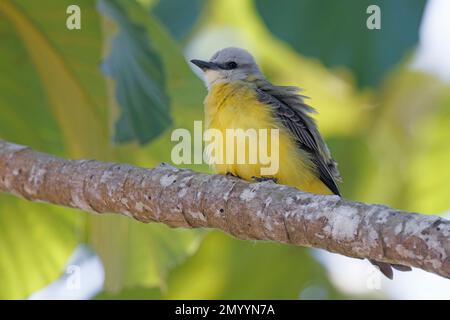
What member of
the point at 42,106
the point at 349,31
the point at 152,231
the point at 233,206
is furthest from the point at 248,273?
the point at 233,206

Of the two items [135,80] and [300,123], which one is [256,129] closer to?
[300,123]

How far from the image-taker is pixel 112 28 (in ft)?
15.5

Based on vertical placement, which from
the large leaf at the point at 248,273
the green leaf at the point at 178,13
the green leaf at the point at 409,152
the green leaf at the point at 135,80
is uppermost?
the green leaf at the point at 178,13

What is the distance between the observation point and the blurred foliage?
4.97m

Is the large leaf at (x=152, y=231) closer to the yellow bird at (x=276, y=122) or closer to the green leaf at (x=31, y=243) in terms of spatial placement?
the yellow bird at (x=276, y=122)

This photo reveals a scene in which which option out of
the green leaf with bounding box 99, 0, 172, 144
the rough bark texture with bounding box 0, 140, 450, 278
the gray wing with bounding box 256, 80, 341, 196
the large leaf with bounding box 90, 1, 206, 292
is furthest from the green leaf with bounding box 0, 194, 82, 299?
the gray wing with bounding box 256, 80, 341, 196

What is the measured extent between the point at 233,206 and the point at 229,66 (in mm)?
2183

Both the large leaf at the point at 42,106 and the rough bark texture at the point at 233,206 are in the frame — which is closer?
the rough bark texture at the point at 233,206

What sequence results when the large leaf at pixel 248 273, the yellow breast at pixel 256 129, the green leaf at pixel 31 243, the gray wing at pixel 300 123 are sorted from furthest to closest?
the large leaf at pixel 248 273
the green leaf at pixel 31 243
the gray wing at pixel 300 123
the yellow breast at pixel 256 129

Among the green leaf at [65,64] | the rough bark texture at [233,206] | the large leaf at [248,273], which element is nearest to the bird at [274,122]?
the green leaf at [65,64]

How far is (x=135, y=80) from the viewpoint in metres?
4.77

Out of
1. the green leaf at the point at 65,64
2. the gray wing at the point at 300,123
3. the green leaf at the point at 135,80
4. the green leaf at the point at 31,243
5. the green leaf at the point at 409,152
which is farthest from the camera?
the green leaf at the point at 409,152

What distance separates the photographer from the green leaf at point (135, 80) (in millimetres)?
4641

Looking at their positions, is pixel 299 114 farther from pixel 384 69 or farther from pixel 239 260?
pixel 239 260
